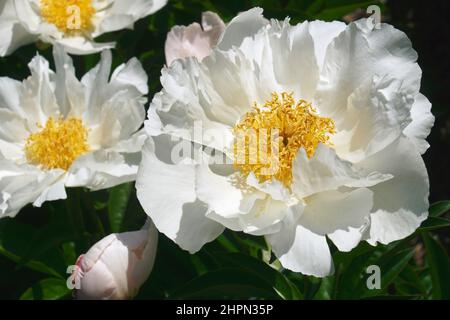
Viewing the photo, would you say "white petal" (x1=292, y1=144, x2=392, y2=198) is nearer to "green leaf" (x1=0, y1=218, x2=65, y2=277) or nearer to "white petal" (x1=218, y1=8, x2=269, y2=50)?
"white petal" (x1=218, y1=8, x2=269, y2=50)

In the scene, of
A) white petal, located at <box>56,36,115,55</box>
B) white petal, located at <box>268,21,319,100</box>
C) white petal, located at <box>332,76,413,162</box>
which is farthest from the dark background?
white petal, located at <box>268,21,319,100</box>

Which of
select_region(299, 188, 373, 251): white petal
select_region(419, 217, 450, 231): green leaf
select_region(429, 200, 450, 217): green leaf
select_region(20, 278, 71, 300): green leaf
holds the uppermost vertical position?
select_region(299, 188, 373, 251): white petal

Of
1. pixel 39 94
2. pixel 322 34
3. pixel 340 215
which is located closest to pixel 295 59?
pixel 322 34

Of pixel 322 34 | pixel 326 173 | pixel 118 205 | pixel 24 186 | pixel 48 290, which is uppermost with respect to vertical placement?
pixel 322 34

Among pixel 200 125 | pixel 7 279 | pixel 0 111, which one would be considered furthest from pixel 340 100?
pixel 7 279

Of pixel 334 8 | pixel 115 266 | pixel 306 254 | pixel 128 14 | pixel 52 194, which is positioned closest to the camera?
pixel 306 254

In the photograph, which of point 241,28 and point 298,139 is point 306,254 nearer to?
point 298,139
